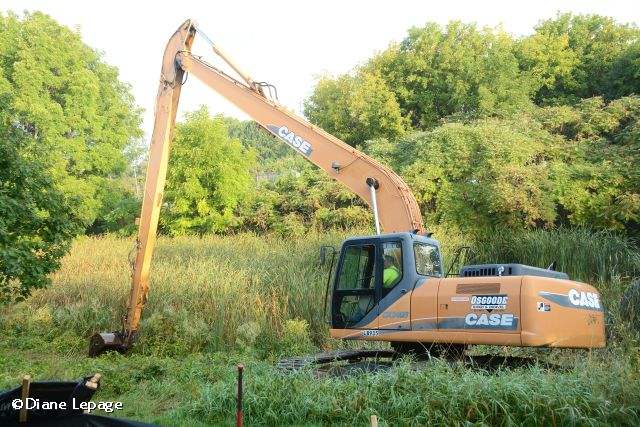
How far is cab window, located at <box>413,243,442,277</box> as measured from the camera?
8633 millimetres

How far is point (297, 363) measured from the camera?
8633mm

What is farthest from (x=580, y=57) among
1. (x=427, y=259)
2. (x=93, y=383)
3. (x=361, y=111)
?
(x=93, y=383)

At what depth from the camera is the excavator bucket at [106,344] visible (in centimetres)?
1132

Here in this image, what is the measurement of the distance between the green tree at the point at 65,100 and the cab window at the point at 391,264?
22056 mm

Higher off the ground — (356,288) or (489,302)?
(356,288)

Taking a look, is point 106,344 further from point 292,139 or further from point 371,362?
point 371,362

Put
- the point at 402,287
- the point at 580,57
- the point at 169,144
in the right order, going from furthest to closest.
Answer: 1. the point at 580,57
2. the point at 169,144
3. the point at 402,287

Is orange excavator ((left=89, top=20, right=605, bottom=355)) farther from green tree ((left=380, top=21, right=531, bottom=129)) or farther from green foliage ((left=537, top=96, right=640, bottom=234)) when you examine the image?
green tree ((left=380, top=21, right=531, bottom=129))

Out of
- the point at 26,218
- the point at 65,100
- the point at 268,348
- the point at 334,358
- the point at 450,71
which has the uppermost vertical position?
the point at 450,71

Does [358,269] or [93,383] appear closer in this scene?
[93,383]

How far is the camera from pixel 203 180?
2658 cm

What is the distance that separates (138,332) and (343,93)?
78.4ft

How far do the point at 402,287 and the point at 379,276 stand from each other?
0.37 meters

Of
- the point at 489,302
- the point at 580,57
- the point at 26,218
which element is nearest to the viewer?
the point at 489,302
